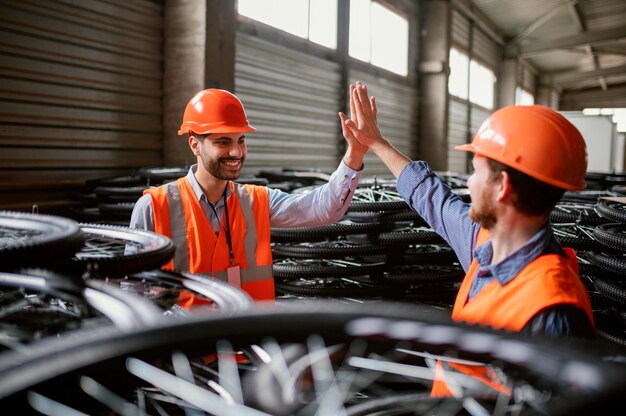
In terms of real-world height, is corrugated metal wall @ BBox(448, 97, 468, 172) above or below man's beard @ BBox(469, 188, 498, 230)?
above

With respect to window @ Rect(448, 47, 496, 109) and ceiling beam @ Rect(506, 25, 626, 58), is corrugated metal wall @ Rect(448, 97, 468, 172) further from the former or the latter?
ceiling beam @ Rect(506, 25, 626, 58)

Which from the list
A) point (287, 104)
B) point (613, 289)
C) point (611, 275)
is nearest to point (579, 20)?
point (287, 104)

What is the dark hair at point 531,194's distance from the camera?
182cm

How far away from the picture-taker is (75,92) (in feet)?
18.9

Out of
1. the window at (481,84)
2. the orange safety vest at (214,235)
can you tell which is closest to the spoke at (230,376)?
the orange safety vest at (214,235)

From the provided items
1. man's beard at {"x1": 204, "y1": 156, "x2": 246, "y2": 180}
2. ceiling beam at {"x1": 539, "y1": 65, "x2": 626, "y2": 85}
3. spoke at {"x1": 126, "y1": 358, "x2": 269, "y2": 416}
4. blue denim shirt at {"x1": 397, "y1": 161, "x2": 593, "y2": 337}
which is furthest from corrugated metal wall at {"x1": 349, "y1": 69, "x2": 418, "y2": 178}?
ceiling beam at {"x1": 539, "y1": 65, "x2": 626, "y2": 85}

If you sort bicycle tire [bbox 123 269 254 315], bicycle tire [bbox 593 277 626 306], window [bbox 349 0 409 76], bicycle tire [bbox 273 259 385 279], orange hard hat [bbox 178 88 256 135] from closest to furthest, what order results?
bicycle tire [bbox 123 269 254 315], orange hard hat [bbox 178 88 256 135], bicycle tire [bbox 593 277 626 306], bicycle tire [bbox 273 259 385 279], window [bbox 349 0 409 76]

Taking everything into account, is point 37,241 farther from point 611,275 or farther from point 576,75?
point 576,75

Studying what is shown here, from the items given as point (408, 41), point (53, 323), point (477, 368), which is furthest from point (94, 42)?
point (408, 41)

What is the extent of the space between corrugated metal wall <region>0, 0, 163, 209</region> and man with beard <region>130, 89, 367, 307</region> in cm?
274

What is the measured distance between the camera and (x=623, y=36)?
1584cm

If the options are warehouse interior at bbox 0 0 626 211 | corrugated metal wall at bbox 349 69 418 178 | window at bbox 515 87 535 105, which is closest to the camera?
warehouse interior at bbox 0 0 626 211

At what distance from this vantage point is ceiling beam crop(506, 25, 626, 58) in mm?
16094

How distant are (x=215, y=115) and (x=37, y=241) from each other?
1.74 meters
